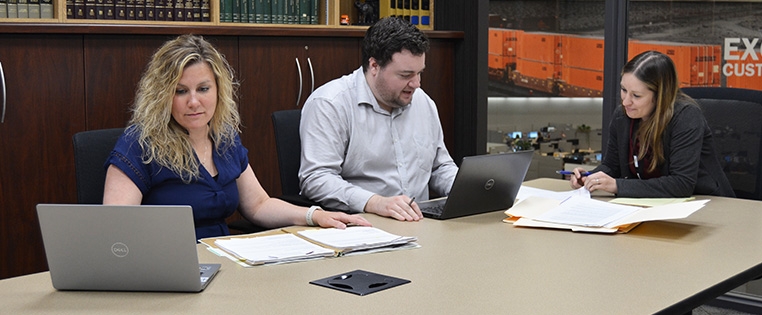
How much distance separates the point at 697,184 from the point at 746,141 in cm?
28

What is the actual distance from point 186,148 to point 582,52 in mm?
2999

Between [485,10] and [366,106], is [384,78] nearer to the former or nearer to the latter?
[366,106]

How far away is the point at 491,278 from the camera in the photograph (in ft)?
5.97

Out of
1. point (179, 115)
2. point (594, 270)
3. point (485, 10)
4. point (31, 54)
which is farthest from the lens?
point (485, 10)

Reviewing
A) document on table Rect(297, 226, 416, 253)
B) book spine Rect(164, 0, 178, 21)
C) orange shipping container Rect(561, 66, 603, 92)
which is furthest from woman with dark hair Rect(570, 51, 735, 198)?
book spine Rect(164, 0, 178, 21)

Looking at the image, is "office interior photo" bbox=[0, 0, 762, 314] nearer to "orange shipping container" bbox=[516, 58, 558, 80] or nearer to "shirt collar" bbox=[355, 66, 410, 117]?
"orange shipping container" bbox=[516, 58, 558, 80]

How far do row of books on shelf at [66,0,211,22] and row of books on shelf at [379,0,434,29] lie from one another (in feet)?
3.46

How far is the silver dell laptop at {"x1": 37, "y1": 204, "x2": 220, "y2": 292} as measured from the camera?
1607 mm

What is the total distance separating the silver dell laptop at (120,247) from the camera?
1607mm

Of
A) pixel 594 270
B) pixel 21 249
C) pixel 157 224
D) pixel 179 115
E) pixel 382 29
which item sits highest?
pixel 382 29

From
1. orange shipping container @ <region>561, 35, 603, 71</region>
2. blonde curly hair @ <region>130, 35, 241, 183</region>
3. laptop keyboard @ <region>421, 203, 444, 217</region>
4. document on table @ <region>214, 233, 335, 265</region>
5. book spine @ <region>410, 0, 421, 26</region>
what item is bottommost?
laptop keyboard @ <region>421, 203, 444, 217</region>

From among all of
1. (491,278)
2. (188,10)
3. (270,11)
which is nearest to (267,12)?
(270,11)

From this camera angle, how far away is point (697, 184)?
2.94 metres

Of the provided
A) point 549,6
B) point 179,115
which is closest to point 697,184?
point 179,115
